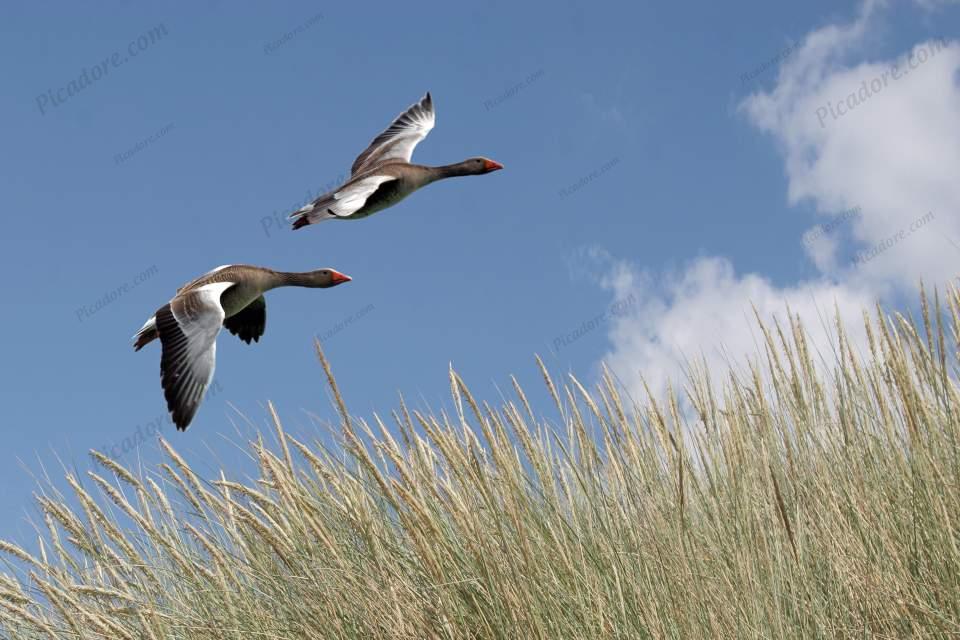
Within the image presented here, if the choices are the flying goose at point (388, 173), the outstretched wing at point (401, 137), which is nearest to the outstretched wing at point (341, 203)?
the flying goose at point (388, 173)

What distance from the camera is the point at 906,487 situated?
308cm

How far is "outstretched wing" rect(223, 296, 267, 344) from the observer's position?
5.26 metres

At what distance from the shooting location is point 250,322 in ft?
17.3

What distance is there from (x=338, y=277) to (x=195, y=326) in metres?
1.85

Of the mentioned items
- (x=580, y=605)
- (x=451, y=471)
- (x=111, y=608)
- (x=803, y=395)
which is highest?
(x=803, y=395)

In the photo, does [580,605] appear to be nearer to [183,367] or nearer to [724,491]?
[724,491]

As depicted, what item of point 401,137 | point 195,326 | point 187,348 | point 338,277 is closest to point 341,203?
point 338,277

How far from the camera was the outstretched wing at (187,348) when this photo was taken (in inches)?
128

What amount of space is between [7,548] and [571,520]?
1.82 meters

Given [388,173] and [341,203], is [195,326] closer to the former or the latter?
[341,203]

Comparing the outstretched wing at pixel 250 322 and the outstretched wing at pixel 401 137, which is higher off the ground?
the outstretched wing at pixel 401 137

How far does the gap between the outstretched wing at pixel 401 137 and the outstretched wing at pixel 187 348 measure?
283 cm

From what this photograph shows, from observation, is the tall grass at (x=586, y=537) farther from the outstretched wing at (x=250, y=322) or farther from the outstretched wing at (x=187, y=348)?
the outstretched wing at (x=250, y=322)

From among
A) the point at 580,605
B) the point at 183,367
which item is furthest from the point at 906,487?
the point at 183,367
